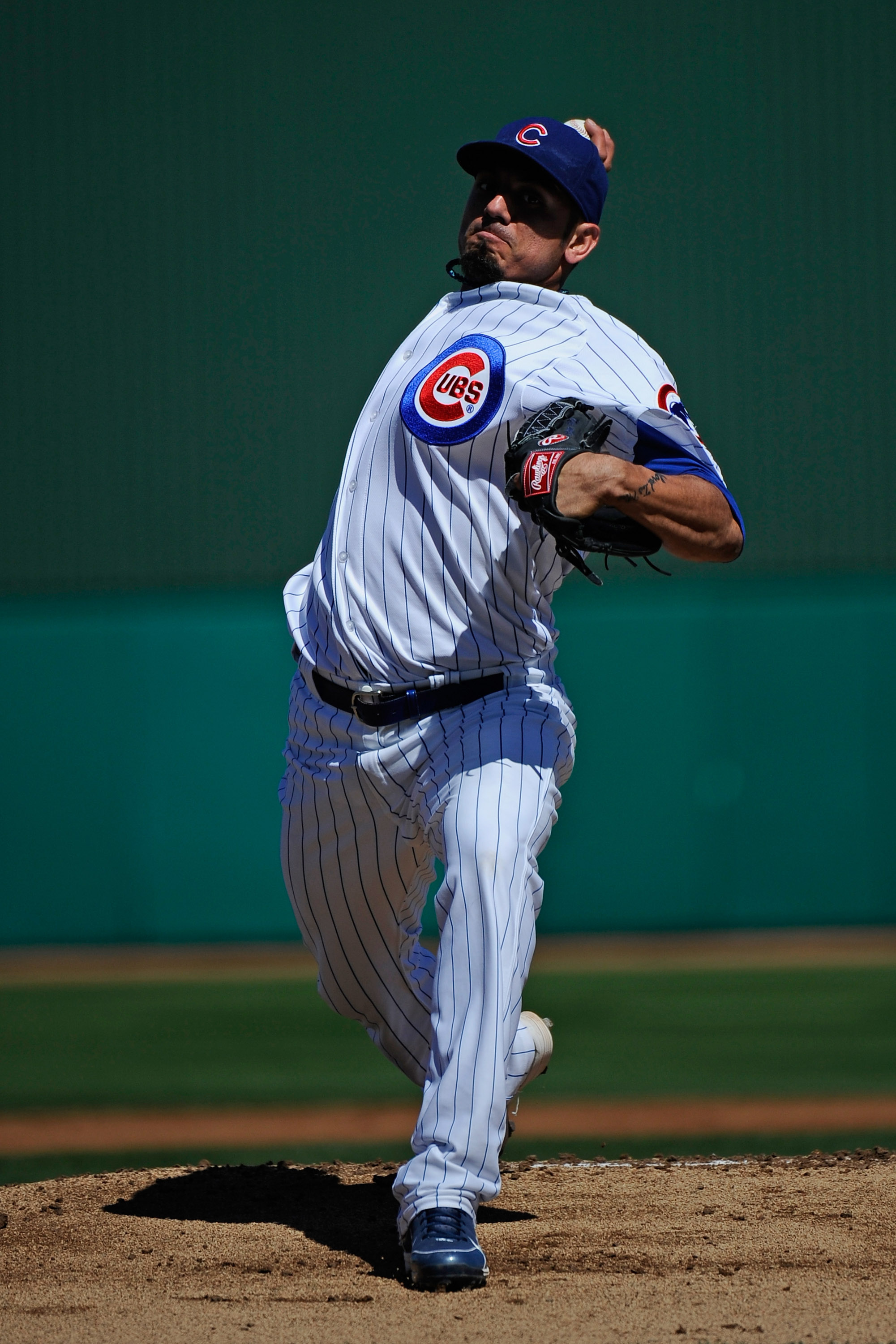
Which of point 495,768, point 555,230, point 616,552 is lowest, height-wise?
point 495,768

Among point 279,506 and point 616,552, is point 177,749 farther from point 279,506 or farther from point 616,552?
point 616,552

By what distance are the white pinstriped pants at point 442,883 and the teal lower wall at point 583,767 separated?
15.8 ft

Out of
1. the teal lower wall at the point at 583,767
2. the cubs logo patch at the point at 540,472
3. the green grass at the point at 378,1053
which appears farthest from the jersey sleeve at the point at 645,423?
the teal lower wall at the point at 583,767

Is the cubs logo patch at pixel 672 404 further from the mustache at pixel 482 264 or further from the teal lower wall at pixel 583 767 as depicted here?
the teal lower wall at pixel 583 767

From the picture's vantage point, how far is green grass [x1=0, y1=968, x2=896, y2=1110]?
15.5 feet

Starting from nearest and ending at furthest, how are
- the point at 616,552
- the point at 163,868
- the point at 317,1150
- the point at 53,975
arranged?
1. the point at 616,552
2. the point at 317,1150
3. the point at 53,975
4. the point at 163,868

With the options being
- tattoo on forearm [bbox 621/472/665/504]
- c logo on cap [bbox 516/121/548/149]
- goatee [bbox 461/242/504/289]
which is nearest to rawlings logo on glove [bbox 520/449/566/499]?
tattoo on forearm [bbox 621/472/665/504]

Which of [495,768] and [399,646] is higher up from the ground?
[399,646]

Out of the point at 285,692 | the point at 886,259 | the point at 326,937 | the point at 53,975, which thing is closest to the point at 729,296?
the point at 886,259

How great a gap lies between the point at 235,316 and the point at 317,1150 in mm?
5172

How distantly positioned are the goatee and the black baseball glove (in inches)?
16.5

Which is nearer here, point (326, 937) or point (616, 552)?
point (616, 552)

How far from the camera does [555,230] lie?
2.63 metres

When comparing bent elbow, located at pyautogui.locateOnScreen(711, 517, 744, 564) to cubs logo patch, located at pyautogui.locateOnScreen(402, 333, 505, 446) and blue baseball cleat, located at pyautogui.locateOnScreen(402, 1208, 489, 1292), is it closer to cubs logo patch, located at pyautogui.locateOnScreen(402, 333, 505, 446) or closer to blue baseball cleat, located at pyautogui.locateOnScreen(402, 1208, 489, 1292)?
cubs logo patch, located at pyautogui.locateOnScreen(402, 333, 505, 446)
